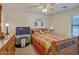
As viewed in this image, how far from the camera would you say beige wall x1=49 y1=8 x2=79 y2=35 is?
6.54 ft

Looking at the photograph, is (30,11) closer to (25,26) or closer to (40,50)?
(25,26)

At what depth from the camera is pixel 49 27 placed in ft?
6.59

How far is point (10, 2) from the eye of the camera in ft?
6.43

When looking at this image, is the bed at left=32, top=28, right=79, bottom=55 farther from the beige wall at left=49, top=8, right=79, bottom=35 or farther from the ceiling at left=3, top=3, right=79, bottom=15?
the ceiling at left=3, top=3, right=79, bottom=15

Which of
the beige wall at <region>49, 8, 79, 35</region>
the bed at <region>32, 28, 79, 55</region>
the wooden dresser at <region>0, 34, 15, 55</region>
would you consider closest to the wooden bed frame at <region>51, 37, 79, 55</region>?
the bed at <region>32, 28, 79, 55</region>

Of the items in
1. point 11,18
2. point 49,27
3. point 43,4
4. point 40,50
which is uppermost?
point 43,4

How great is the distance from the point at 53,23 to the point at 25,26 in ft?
1.49

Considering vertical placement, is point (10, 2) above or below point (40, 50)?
above

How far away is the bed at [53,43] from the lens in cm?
191

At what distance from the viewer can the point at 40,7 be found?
6.48 feet

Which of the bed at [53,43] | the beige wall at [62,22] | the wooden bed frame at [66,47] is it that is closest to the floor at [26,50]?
the bed at [53,43]

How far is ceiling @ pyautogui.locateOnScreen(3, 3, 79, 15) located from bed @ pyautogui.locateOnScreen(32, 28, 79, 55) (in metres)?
0.32
